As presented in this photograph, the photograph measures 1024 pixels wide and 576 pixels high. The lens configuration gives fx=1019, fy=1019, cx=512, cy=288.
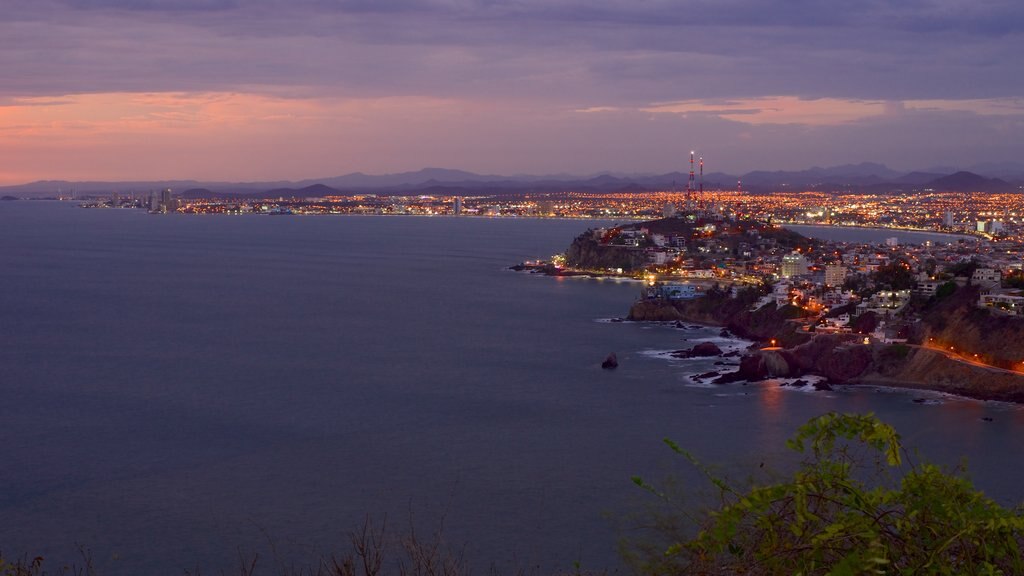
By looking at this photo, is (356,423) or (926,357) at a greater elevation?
(926,357)

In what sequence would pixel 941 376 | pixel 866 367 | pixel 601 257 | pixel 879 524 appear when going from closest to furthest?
pixel 879 524
pixel 941 376
pixel 866 367
pixel 601 257

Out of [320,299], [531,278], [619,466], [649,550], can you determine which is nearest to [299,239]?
[531,278]

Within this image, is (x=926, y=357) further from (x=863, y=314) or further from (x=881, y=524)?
(x=881, y=524)

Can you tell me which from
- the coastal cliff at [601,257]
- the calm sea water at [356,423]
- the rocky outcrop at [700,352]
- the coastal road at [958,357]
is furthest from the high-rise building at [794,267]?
the coastal road at [958,357]

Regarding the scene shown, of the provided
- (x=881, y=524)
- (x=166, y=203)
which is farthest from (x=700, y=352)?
(x=166, y=203)

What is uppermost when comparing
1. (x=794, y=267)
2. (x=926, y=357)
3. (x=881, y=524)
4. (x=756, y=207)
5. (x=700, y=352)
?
(x=881, y=524)

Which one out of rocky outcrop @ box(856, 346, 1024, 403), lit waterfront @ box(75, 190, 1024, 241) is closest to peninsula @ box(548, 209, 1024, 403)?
rocky outcrop @ box(856, 346, 1024, 403)

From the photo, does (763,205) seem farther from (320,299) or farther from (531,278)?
(320,299)

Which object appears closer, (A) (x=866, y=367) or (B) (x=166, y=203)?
(A) (x=866, y=367)

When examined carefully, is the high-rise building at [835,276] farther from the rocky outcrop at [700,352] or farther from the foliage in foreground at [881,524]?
the foliage in foreground at [881,524]
